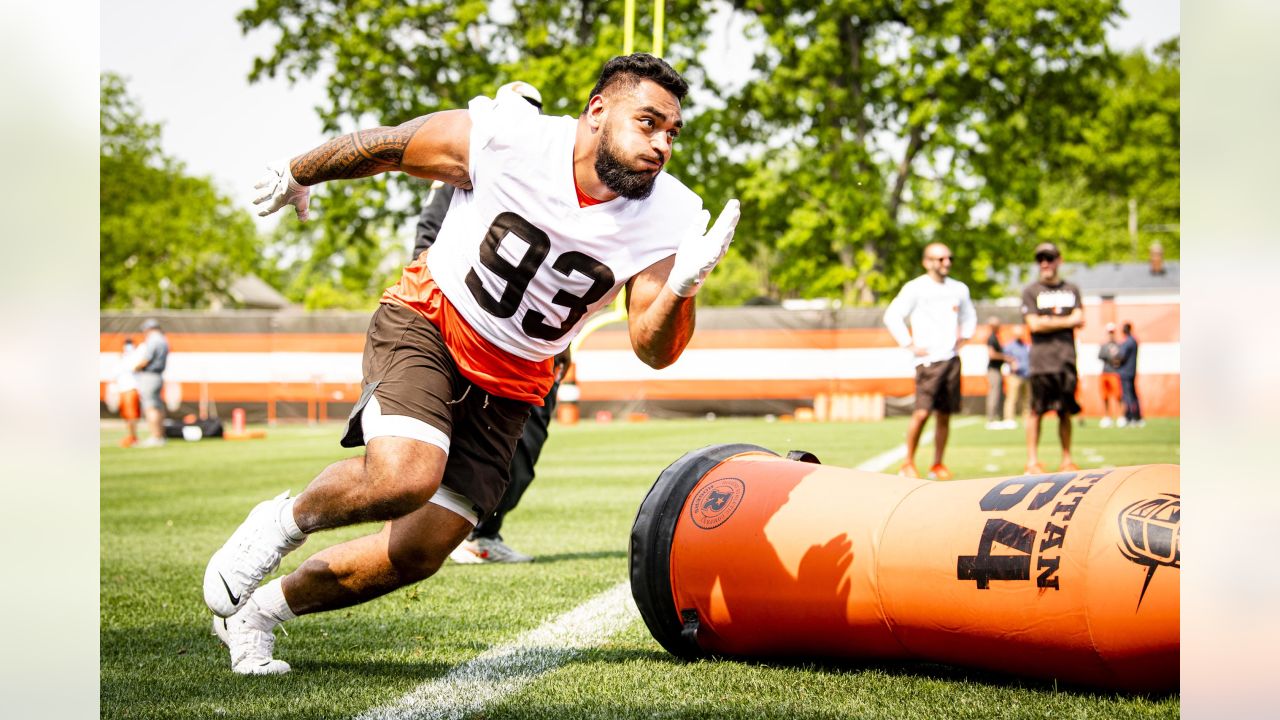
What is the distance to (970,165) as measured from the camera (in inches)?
1064

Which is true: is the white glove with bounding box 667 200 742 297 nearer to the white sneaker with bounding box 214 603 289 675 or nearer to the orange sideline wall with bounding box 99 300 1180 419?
the white sneaker with bounding box 214 603 289 675

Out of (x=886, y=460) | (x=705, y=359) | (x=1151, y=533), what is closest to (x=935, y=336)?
(x=886, y=460)

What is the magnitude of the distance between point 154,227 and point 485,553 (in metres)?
36.8

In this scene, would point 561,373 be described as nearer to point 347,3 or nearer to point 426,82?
point 426,82

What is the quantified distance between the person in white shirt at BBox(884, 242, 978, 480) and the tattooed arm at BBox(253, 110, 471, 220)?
726 cm

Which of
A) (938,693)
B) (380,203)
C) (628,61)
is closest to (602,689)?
(938,693)

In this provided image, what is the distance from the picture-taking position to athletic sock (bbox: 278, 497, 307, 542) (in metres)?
3.53

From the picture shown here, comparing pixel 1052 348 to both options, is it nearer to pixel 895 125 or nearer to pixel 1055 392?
pixel 1055 392

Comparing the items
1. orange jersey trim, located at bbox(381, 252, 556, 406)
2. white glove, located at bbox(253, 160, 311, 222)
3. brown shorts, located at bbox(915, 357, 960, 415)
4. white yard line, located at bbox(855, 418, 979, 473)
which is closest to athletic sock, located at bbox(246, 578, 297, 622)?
orange jersey trim, located at bbox(381, 252, 556, 406)

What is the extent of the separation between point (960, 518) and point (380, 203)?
24.3 metres

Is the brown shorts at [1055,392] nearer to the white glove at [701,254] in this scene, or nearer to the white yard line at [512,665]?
the white yard line at [512,665]

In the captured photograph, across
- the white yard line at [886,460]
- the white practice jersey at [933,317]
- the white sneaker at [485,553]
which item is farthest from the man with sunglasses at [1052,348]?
the white sneaker at [485,553]

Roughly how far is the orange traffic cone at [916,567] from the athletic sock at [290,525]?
3.45 feet

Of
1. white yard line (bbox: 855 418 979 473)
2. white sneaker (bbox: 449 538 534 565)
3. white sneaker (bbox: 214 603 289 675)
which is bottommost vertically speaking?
white yard line (bbox: 855 418 979 473)
